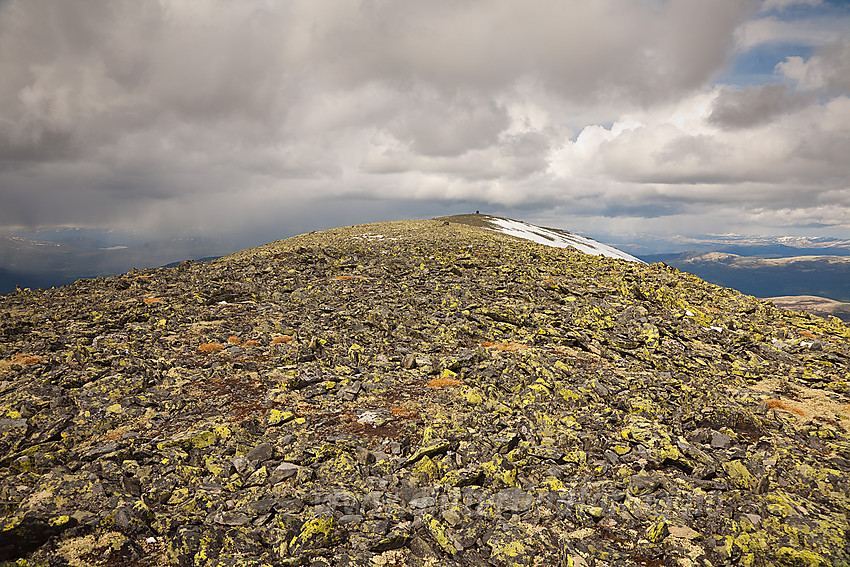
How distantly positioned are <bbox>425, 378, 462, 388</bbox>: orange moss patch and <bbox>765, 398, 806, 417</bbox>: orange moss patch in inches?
473

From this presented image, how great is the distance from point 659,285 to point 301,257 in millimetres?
26147

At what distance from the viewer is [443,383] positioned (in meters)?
16.1

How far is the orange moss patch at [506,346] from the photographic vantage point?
19092 mm

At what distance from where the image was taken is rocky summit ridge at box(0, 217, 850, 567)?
30.1ft

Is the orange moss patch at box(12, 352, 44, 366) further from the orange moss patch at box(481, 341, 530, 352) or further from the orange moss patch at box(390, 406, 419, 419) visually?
the orange moss patch at box(481, 341, 530, 352)

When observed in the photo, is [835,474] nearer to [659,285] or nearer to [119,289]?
[659,285]

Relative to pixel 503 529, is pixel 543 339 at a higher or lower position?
higher

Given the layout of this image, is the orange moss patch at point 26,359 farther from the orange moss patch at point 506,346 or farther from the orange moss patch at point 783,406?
the orange moss patch at point 783,406

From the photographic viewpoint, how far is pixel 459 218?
97438mm

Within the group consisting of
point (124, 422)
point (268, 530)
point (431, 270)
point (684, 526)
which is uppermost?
point (431, 270)

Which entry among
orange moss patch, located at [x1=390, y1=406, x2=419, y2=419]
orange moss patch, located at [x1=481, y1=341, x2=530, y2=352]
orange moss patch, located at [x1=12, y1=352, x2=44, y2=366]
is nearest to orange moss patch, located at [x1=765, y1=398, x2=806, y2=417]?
orange moss patch, located at [x1=481, y1=341, x2=530, y2=352]

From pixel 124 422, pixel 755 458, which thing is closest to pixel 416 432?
pixel 124 422

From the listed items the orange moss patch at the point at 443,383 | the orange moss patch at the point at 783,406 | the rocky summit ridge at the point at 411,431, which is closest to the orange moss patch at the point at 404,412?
the rocky summit ridge at the point at 411,431

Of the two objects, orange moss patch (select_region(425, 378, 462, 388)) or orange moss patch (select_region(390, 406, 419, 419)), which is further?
orange moss patch (select_region(425, 378, 462, 388))
